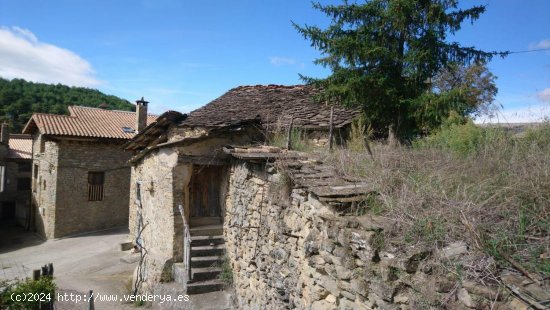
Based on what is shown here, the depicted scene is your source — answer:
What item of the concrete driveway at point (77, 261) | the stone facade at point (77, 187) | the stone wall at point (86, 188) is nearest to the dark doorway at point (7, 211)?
the concrete driveway at point (77, 261)

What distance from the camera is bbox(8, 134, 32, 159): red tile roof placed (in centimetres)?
2245

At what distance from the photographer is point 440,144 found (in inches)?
193

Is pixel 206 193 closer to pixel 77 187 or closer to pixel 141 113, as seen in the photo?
pixel 141 113

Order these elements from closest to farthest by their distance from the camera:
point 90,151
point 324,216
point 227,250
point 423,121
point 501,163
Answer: point 501,163 → point 324,216 → point 423,121 → point 227,250 → point 90,151

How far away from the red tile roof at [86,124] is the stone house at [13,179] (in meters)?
3.73

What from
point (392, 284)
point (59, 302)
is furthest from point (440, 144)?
point (59, 302)

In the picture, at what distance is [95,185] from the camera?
16594 millimetres

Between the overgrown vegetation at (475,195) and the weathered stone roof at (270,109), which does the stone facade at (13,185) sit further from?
the overgrown vegetation at (475,195)

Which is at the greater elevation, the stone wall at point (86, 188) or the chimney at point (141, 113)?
the chimney at point (141, 113)

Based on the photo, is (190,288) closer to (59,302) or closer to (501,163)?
A: (59,302)

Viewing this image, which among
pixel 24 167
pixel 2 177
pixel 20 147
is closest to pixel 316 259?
pixel 2 177

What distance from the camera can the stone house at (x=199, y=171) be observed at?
7641 mm

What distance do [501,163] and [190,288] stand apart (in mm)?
5909

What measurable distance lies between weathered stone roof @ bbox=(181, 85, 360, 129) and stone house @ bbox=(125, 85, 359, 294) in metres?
0.02
